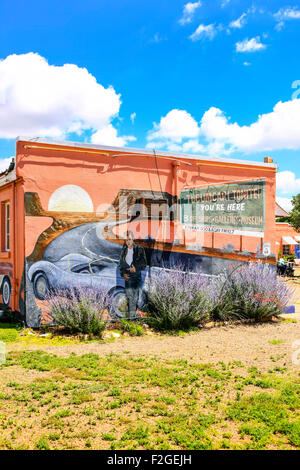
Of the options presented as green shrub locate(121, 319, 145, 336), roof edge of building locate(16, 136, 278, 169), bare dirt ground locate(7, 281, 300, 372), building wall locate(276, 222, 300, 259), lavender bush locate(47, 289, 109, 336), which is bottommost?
bare dirt ground locate(7, 281, 300, 372)

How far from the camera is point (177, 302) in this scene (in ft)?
29.2

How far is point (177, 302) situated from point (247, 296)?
205 cm

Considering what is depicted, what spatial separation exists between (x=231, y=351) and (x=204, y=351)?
49 cm

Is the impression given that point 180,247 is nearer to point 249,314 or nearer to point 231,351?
point 249,314

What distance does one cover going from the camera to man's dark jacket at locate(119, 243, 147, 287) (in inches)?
376

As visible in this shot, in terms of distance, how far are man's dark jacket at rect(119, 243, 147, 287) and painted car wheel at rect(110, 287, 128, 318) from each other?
1.05ft


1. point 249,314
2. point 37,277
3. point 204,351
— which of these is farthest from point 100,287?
point 249,314

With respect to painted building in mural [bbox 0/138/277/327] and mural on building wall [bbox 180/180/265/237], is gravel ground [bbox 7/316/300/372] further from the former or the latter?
mural on building wall [bbox 180/180/265/237]

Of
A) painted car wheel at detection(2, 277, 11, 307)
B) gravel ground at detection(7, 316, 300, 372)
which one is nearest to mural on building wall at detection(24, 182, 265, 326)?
painted car wheel at detection(2, 277, 11, 307)

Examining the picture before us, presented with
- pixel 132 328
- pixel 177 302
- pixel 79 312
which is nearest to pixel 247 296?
pixel 177 302

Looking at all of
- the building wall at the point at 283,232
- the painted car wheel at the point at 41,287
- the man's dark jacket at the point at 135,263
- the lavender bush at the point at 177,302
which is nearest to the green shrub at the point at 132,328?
the lavender bush at the point at 177,302

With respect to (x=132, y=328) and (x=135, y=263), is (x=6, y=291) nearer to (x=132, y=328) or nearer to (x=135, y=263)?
(x=135, y=263)
